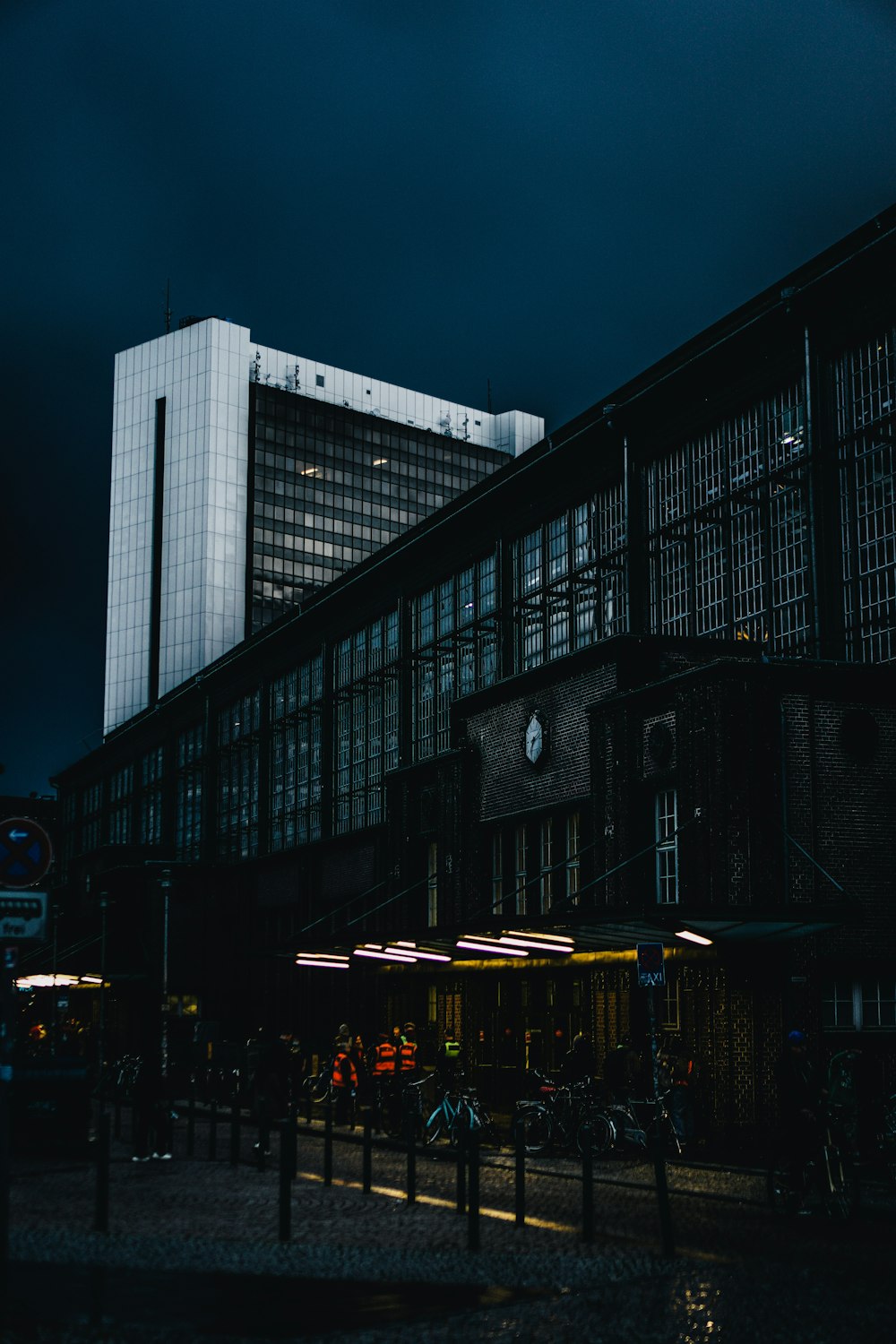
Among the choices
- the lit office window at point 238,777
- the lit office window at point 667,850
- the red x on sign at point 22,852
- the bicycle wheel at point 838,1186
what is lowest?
the bicycle wheel at point 838,1186

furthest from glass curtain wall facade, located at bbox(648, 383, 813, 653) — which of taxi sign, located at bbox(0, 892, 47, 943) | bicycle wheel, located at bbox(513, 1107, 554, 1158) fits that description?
taxi sign, located at bbox(0, 892, 47, 943)

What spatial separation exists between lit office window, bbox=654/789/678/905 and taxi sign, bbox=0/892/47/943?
55.7ft

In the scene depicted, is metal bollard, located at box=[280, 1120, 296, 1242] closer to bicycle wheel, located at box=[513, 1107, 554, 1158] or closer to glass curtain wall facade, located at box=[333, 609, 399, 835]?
bicycle wheel, located at box=[513, 1107, 554, 1158]

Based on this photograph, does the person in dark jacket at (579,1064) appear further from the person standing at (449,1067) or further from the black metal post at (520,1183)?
the black metal post at (520,1183)

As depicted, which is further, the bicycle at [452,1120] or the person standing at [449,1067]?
the person standing at [449,1067]

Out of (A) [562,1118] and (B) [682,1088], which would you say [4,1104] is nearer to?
(A) [562,1118]

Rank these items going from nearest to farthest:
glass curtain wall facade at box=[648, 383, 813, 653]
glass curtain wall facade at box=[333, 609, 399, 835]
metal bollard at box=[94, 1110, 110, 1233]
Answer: metal bollard at box=[94, 1110, 110, 1233] < glass curtain wall facade at box=[648, 383, 813, 653] < glass curtain wall facade at box=[333, 609, 399, 835]

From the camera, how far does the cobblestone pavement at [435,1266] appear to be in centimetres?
1052

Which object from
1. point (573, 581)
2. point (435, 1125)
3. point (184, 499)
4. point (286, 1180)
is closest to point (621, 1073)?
point (435, 1125)

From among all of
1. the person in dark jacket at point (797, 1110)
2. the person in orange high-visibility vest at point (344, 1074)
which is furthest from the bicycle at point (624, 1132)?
the person in orange high-visibility vest at point (344, 1074)

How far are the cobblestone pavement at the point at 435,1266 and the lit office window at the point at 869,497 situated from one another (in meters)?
12.3

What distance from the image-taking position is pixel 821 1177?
16.4m

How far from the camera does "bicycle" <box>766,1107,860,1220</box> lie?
16188 mm

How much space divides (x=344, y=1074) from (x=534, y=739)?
8.01 meters
